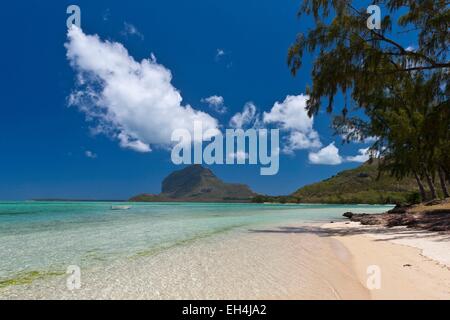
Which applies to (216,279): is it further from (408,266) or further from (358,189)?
(358,189)

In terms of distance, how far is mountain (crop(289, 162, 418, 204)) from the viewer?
407 feet

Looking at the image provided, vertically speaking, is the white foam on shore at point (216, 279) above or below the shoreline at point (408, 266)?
below

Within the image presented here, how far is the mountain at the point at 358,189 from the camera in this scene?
12394 centimetres

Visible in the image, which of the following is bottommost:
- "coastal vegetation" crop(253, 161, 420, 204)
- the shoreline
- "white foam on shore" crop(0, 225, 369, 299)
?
"white foam on shore" crop(0, 225, 369, 299)

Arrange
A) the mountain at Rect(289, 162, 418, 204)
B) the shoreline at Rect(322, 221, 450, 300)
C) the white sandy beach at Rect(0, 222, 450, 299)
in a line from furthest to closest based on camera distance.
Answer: the mountain at Rect(289, 162, 418, 204)
the white sandy beach at Rect(0, 222, 450, 299)
the shoreline at Rect(322, 221, 450, 300)

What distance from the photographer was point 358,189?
482ft

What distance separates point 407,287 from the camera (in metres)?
5.55

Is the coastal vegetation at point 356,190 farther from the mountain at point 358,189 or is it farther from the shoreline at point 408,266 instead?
the shoreline at point 408,266

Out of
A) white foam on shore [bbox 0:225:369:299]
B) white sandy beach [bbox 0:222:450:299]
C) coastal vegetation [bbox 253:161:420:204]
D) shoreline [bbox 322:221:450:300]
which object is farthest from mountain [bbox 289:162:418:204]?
white foam on shore [bbox 0:225:369:299]

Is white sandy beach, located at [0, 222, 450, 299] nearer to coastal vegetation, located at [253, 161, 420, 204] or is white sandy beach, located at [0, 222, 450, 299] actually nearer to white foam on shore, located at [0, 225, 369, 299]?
white foam on shore, located at [0, 225, 369, 299]

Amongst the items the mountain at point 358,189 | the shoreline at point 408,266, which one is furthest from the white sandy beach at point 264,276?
the mountain at point 358,189

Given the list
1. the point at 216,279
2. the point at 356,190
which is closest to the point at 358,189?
the point at 356,190

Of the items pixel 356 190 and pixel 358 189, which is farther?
pixel 358 189
